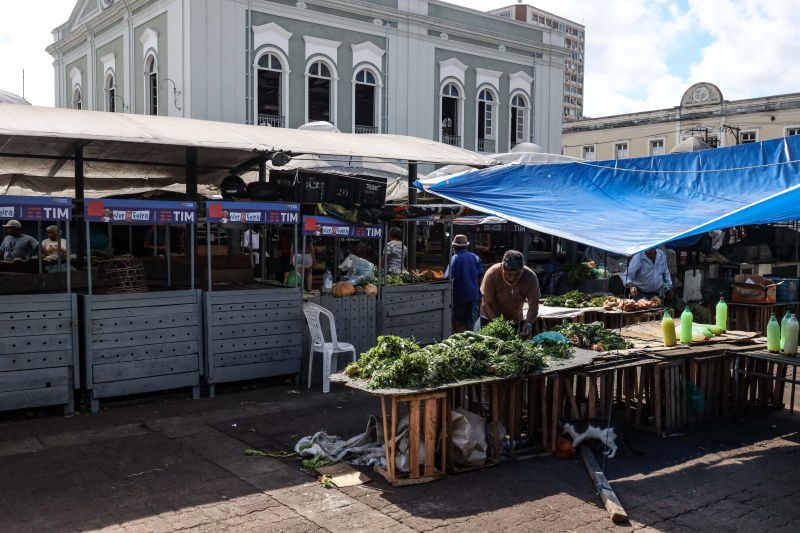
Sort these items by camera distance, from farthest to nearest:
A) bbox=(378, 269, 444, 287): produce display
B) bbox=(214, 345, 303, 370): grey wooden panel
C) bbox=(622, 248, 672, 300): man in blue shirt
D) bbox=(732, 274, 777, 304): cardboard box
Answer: bbox=(732, 274, 777, 304): cardboard box < bbox=(622, 248, 672, 300): man in blue shirt < bbox=(378, 269, 444, 287): produce display < bbox=(214, 345, 303, 370): grey wooden panel

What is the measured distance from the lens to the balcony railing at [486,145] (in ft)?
90.6

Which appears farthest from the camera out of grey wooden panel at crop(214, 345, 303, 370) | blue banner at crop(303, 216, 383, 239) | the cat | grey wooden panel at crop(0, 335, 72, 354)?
blue banner at crop(303, 216, 383, 239)

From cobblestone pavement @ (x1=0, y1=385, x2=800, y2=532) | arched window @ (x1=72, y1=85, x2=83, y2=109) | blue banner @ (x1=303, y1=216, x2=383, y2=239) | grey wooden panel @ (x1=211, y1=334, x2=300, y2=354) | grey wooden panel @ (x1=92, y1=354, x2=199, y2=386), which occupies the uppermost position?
arched window @ (x1=72, y1=85, x2=83, y2=109)

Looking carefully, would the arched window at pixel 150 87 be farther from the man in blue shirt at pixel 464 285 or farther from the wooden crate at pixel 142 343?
the wooden crate at pixel 142 343

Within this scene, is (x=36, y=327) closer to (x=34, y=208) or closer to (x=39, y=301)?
(x=39, y=301)

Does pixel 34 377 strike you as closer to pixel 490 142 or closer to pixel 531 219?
pixel 531 219

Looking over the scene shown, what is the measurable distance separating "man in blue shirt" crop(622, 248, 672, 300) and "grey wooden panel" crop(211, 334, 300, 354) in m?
5.52

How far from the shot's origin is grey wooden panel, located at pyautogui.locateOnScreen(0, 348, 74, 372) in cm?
737

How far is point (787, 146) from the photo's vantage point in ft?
28.1

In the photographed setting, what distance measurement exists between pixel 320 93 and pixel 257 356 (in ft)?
54.3

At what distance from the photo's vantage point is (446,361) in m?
6.04

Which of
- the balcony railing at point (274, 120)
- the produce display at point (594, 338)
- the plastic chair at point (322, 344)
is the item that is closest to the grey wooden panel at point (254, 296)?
the plastic chair at point (322, 344)

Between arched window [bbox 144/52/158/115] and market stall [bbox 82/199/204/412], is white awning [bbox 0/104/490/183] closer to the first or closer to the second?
market stall [bbox 82/199/204/412]

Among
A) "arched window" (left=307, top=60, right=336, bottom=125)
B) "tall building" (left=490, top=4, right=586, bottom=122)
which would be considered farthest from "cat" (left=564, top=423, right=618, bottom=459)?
"tall building" (left=490, top=4, right=586, bottom=122)
